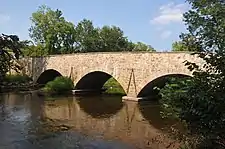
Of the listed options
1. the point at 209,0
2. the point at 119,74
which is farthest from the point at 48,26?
the point at 209,0

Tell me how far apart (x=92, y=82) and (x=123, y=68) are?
6.86 meters

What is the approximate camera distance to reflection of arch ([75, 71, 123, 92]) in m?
26.6

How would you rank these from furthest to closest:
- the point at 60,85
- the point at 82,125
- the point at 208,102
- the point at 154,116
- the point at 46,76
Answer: the point at 46,76 → the point at 60,85 → the point at 154,116 → the point at 82,125 → the point at 208,102

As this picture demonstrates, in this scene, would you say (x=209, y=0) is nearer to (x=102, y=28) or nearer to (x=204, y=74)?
(x=204, y=74)

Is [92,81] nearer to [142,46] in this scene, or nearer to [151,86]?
[151,86]

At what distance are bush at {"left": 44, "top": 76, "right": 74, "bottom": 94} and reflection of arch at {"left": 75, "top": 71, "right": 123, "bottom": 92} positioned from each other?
28.6 inches

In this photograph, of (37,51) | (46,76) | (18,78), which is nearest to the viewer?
(18,78)

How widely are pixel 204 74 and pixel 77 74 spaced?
73.0 ft

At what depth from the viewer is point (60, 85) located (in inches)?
1045

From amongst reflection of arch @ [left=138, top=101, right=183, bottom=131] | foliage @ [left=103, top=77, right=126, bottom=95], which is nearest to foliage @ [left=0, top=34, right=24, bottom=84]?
reflection of arch @ [left=138, top=101, right=183, bottom=131]

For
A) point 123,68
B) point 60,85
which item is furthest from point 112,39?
point 123,68

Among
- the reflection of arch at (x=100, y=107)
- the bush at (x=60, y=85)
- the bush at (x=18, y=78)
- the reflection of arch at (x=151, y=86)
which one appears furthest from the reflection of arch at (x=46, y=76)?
the reflection of arch at (x=151, y=86)

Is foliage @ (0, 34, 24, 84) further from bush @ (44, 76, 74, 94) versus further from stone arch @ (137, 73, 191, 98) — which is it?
bush @ (44, 76, 74, 94)

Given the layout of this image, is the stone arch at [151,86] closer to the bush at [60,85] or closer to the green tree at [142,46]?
the bush at [60,85]
